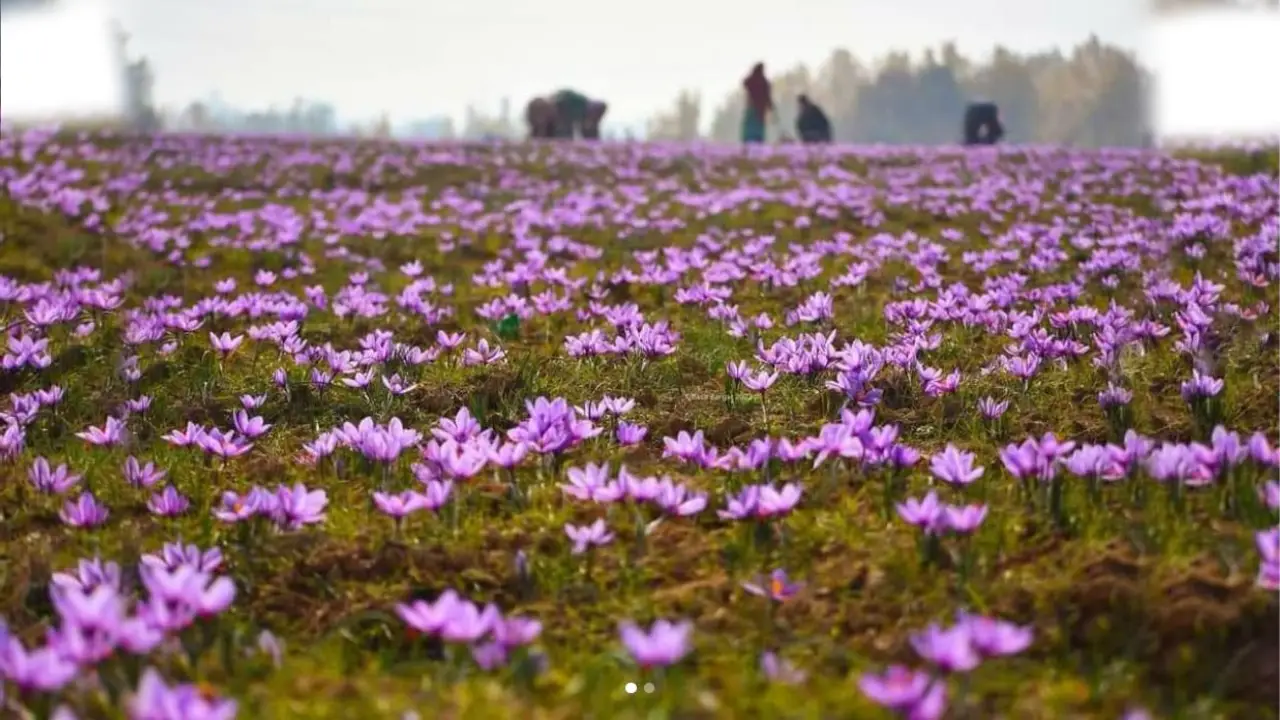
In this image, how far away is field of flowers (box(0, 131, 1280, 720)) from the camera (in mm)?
2432

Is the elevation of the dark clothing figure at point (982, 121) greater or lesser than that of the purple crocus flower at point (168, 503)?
greater

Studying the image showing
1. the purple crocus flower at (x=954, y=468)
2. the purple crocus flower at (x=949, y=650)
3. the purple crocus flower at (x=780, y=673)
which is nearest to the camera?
the purple crocus flower at (x=949, y=650)

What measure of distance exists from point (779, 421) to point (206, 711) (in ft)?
10.0

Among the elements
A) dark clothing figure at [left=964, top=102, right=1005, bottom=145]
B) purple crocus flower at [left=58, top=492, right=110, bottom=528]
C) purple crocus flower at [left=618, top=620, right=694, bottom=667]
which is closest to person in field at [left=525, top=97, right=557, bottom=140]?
dark clothing figure at [left=964, top=102, right=1005, bottom=145]

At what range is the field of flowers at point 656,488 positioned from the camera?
2.43 metres

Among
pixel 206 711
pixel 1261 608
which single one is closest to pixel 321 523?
pixel 206 711

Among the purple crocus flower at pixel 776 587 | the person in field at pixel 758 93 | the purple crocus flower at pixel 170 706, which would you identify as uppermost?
the person in field at pixel 758 93

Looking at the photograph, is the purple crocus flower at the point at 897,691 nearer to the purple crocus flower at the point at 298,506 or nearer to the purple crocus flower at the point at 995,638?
the purple crocus flower at the point at 995,638

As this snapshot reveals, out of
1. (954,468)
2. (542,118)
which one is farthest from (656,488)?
(542,118)

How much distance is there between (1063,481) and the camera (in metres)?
3.44

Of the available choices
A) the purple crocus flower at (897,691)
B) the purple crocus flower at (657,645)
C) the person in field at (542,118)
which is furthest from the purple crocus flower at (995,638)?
the person in field at (542,118)

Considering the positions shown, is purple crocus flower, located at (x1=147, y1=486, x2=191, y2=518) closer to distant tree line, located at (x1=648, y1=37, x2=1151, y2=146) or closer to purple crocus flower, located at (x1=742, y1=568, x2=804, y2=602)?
purple crocus flower, located at (x1=742, y1=568, x2=804, y2=602)

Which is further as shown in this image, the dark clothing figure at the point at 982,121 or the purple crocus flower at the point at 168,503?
the dark clothing figure at the point at 982,121

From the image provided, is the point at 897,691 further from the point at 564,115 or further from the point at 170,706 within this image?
the point at 564,115
